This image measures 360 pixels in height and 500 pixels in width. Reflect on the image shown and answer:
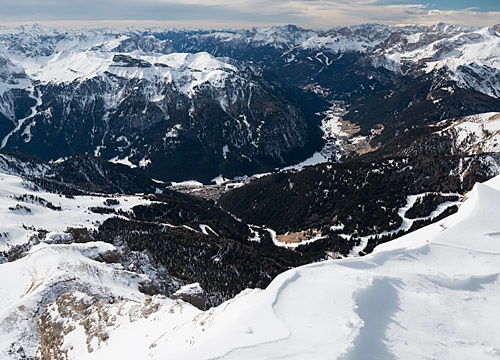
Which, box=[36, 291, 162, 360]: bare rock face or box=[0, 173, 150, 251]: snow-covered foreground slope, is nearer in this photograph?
box=[36, 291, 162, 360]: bare rock face

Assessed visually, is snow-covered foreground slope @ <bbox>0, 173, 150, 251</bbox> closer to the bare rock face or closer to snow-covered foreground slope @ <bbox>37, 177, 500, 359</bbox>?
the bare rock face

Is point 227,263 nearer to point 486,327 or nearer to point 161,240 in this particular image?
point 161,240

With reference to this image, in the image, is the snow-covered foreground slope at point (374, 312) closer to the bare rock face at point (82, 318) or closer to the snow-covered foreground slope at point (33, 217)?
the bare rock face at point (82, 318)

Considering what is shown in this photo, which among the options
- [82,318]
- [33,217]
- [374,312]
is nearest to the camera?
[374,312]

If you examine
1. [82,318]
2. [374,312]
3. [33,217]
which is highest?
[374,312]

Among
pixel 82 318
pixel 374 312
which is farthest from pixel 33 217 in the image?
pixel 374 312

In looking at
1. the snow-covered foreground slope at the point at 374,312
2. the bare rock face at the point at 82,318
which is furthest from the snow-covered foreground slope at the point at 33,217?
the snow-covered foreground slope at the point at 374,312

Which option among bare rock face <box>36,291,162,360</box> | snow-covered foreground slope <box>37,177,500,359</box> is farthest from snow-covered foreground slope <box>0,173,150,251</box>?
snow-covered foreground slope <box>37,177,500,359</box>

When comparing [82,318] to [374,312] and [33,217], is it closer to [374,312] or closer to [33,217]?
[374,312]

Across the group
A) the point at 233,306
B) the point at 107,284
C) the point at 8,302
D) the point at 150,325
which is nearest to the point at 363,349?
the point at 233,306
